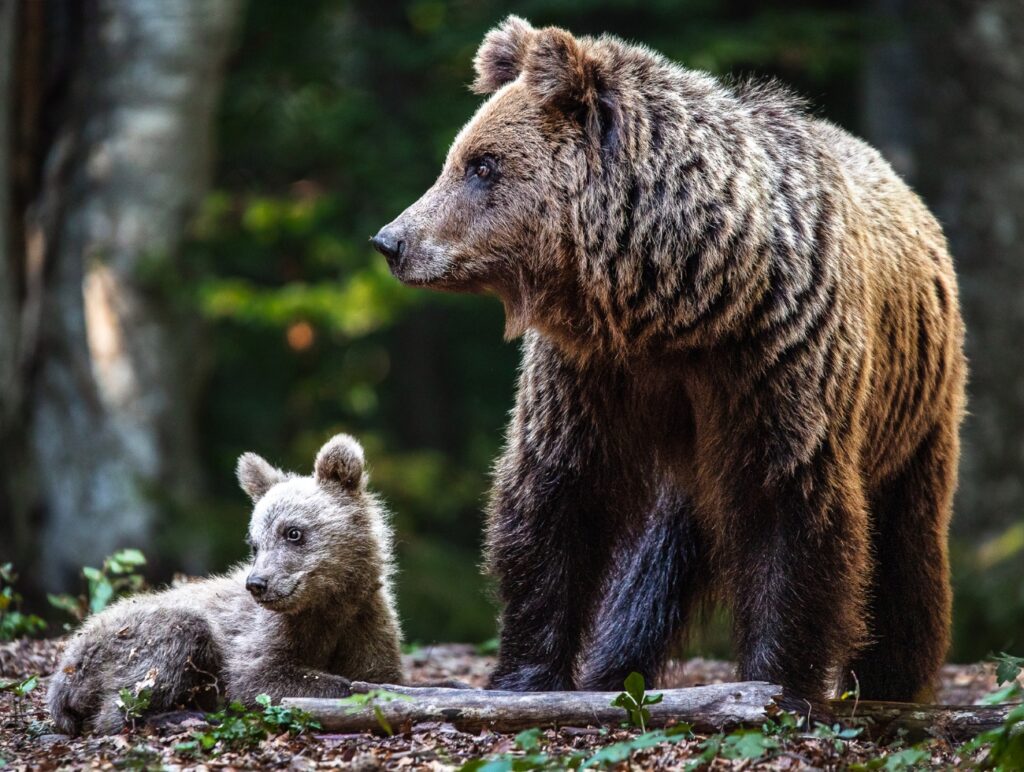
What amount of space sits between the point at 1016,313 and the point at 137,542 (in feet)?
28.5

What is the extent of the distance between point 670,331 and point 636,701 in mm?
1504

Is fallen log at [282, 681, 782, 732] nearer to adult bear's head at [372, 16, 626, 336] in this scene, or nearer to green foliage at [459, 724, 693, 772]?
green foliage at [459, 724, 693, 772]

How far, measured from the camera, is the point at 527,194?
19.6 ft

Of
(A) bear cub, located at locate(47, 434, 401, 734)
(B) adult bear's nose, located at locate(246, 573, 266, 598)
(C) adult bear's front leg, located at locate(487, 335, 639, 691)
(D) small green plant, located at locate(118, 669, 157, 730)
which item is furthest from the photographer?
(C) adult bear's front leg, located at locate(487, 335, 639, 691)

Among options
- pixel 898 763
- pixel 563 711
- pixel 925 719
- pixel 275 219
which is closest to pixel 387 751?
pixel 563 711

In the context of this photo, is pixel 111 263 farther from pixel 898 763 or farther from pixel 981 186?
pixel 898 763

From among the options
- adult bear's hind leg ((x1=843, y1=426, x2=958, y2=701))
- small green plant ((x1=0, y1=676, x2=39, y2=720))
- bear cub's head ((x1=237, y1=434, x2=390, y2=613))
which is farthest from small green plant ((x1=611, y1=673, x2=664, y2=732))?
small green plant ((x1=0, y1=676, x2=39, y2=720))

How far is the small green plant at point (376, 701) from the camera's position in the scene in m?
5.43

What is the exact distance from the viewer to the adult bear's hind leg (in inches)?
272

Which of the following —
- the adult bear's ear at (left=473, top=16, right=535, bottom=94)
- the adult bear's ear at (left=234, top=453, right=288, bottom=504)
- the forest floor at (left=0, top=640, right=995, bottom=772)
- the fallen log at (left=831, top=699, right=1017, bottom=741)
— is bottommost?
the forest floor at (left=0, top=640, right=995, bottom=772)

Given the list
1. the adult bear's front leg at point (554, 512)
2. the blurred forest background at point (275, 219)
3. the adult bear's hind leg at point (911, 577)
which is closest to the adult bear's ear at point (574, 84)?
the adult bear's front leg at point (554, 512)

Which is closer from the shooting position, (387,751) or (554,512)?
(387,751)

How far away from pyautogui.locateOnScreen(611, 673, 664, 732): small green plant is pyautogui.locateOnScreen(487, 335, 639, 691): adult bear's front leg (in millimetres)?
885

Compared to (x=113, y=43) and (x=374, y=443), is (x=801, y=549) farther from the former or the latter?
(x=374, y=443)
